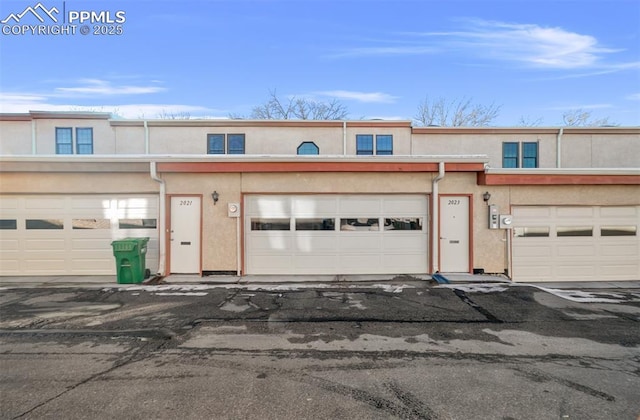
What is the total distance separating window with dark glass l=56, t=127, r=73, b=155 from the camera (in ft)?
44.0

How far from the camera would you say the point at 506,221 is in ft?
29.2

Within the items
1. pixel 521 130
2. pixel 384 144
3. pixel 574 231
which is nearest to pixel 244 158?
pixel 384 144

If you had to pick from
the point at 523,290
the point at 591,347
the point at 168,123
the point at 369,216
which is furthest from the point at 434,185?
the point at 168,123

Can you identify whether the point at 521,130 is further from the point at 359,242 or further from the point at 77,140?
the point at 77,140

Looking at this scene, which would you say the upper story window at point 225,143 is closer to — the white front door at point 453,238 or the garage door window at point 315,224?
the garage door window at point 315,224

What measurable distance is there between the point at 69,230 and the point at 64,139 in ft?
20.9

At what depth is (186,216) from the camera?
9.09 meters

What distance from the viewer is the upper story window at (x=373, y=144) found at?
13.6m

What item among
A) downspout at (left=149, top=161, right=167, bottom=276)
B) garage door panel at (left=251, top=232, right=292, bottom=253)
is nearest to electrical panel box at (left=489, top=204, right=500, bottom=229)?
garage door panel at (left=251, top=232, right=292, bottom=253)

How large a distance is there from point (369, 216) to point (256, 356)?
18.1 feet

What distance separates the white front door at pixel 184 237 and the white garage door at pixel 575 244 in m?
8.37

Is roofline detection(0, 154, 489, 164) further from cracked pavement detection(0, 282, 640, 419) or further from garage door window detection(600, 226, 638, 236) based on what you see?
garage door window detection(600, 226, 638, 236)

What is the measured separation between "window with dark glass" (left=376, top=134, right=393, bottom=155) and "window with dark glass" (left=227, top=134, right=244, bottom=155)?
5.33 metres

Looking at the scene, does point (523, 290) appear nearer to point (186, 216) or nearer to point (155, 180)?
point (186, 216)
